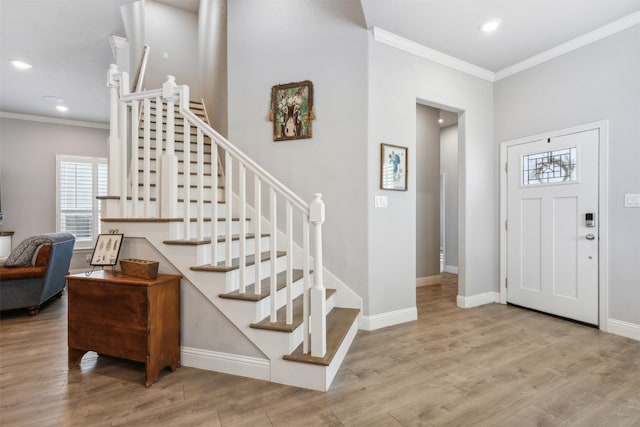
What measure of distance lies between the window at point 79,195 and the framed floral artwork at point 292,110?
17.0 feet

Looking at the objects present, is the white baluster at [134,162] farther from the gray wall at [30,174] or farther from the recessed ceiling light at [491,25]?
the gray wall at [30,174]

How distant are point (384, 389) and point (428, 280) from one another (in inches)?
123

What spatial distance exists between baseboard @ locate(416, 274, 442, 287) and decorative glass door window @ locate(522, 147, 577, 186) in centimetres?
194

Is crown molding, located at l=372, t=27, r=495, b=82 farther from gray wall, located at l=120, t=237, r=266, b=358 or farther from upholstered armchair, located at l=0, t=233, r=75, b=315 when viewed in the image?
upholstered armchair, located at l=0, t=233, r=75, b=315

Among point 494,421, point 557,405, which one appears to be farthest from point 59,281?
point 557,405

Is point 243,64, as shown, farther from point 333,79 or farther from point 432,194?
point 432,194

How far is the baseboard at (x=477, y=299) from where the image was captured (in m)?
3.57

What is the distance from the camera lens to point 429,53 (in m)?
3.28

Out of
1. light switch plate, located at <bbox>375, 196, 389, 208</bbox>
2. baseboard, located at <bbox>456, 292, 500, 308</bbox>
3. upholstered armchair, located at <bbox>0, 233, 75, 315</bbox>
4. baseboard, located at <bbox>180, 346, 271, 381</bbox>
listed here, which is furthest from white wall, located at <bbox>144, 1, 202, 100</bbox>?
baseboard, located at <bbox>456, 292, 500, 308</bbox>

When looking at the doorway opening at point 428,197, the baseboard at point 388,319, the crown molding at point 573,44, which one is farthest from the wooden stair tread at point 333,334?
the crown molding at point 573,44

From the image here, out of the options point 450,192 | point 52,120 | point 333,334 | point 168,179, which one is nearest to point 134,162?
point 168,179

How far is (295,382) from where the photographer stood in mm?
1938

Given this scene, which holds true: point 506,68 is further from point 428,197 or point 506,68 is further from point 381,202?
point 381,202

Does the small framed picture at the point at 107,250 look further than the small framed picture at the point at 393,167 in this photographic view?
No
